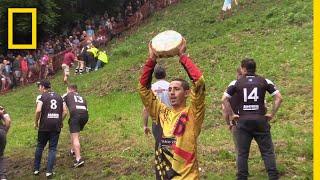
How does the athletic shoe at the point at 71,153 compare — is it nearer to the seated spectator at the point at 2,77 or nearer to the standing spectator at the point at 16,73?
the seated spectator at the point at 2,77

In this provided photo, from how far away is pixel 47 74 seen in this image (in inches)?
1129

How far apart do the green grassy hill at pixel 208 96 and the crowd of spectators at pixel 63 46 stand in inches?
79.7

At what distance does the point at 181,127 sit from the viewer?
215 inches

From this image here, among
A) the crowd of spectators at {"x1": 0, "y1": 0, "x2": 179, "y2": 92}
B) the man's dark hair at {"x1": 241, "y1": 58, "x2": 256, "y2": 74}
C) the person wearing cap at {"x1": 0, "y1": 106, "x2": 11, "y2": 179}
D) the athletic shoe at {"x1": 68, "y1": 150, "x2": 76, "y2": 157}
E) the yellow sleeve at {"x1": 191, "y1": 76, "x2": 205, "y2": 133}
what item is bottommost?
the athletic shoe at {"x1": 68, "y1": 150, "x2": 76, "y2": 157}

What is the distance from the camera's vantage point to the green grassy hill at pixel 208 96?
35.9ft

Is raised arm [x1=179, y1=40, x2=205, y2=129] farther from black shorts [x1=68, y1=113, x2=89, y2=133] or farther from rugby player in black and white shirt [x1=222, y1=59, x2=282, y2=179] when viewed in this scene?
black shorts [x1=68, y1=113, x2=89, y2=133]

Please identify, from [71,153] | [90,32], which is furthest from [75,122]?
[90,32]

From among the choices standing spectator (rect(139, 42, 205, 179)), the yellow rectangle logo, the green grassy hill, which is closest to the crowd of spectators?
the yellow rectangle logo

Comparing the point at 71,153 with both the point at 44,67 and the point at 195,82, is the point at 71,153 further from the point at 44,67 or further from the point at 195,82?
the point at 44,67

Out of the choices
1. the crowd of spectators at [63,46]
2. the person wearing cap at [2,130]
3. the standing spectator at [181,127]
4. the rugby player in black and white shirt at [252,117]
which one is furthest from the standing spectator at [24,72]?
the standing spectator at [181,127]

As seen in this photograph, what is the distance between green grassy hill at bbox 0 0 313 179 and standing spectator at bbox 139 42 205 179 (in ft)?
14.1

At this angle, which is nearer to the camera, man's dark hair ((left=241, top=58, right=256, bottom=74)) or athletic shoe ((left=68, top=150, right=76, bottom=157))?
man's dark hair ((left=241, top=58, right=256, bottom=74))

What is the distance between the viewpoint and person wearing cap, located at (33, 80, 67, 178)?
450 inches

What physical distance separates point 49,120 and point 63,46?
22315 mm
